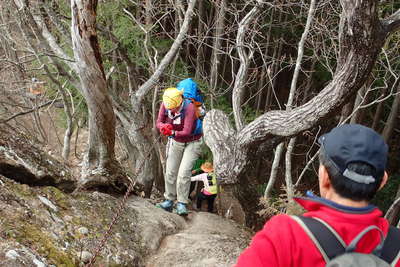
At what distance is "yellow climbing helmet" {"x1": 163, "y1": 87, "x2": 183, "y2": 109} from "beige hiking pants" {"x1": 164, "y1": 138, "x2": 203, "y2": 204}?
0.80 metres

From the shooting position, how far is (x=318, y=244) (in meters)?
1.38

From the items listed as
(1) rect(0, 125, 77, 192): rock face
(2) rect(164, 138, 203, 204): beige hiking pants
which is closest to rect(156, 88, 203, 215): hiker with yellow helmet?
(2) rect(164, 138, 203, 204): beige hiking pants

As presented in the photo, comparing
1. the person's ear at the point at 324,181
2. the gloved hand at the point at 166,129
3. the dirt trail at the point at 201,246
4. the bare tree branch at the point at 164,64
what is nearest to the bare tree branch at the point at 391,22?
the person's ear at the point at 324,181

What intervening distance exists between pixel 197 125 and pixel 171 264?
214 cm

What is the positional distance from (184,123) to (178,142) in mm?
405

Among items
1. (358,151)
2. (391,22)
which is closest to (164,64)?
(391,22)

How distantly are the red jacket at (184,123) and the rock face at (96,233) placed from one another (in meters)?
1.14

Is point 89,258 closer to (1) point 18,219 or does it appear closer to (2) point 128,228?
(1) point 18,219

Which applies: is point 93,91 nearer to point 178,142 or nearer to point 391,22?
point 178,142

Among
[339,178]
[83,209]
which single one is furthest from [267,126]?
[339,178]

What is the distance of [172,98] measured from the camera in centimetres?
474

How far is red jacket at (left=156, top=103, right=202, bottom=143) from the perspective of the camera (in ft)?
16.3

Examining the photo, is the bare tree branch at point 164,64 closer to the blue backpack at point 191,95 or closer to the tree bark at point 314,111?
the blue backpack at point 191,95

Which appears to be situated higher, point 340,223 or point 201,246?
point 340,223
